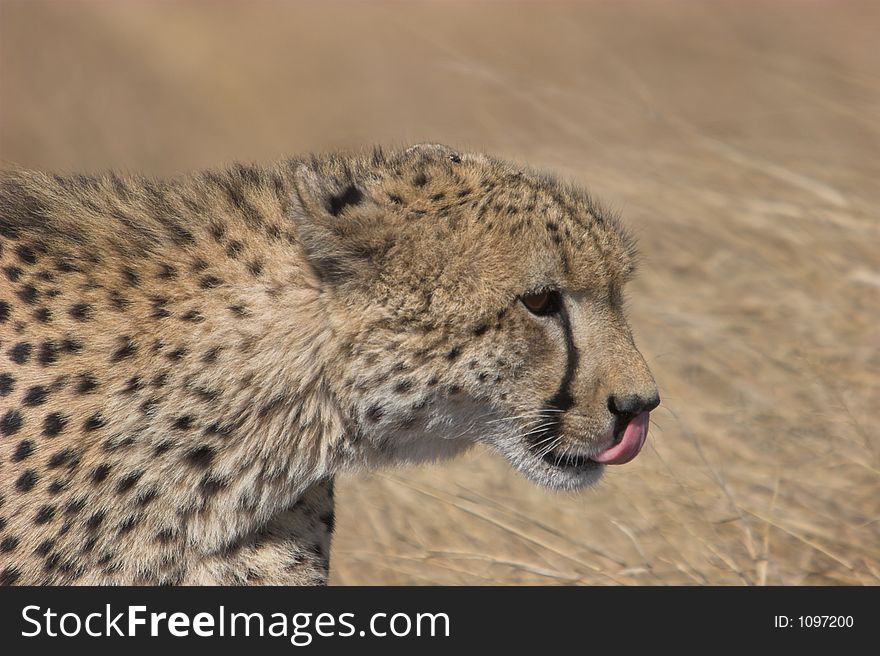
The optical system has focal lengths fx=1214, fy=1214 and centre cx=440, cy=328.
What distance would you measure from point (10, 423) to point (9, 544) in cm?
23

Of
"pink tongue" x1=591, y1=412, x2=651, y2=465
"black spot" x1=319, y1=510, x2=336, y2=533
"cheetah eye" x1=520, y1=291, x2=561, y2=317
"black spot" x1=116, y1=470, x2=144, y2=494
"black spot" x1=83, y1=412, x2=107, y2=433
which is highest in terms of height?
"cheetah eye" x1=520, y1=291, x2=561, y2=317

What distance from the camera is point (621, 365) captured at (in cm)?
249

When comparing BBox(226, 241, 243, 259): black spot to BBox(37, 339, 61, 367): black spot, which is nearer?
BBox(37, 339, 61, 367): black spot

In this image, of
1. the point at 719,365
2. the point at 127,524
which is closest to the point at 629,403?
the point at 127,524

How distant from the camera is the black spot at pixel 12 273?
7.98ft

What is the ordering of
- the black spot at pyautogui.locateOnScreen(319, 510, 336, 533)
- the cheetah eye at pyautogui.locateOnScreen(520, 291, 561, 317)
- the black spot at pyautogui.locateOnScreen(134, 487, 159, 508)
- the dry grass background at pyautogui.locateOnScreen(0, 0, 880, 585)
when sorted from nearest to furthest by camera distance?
the black spot at pyautogui.locateOnScreen(134, 487, 159, 508), the cheetah eye at pyautogui.locateOnScreen(520, 291, 561, 317), the black spot at pyautogui.locateOnScreen(319, 510, 336, 533), the dry grass background at pyautogui.locateOnScreen(0, 0, 880, 585)

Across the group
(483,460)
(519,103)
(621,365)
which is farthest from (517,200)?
(519,103)

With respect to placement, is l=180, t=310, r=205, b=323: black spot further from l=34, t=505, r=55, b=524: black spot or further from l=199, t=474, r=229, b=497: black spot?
l=34, t=505, r=55, b=524: black spot

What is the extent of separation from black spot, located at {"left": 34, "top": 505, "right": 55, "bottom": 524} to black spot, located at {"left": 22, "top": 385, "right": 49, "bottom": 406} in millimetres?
200

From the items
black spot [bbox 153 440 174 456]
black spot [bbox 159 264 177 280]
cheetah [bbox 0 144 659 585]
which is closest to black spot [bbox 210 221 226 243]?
cheetah [bbox 0 144 659 585]

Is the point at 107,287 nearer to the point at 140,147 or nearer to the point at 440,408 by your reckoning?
the point at 440,408

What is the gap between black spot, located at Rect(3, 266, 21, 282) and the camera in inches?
95.8

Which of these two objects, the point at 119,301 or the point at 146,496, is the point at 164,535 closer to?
the point at 146,496

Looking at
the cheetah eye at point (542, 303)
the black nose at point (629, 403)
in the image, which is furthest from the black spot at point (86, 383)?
the black nose at point (629, 403)
